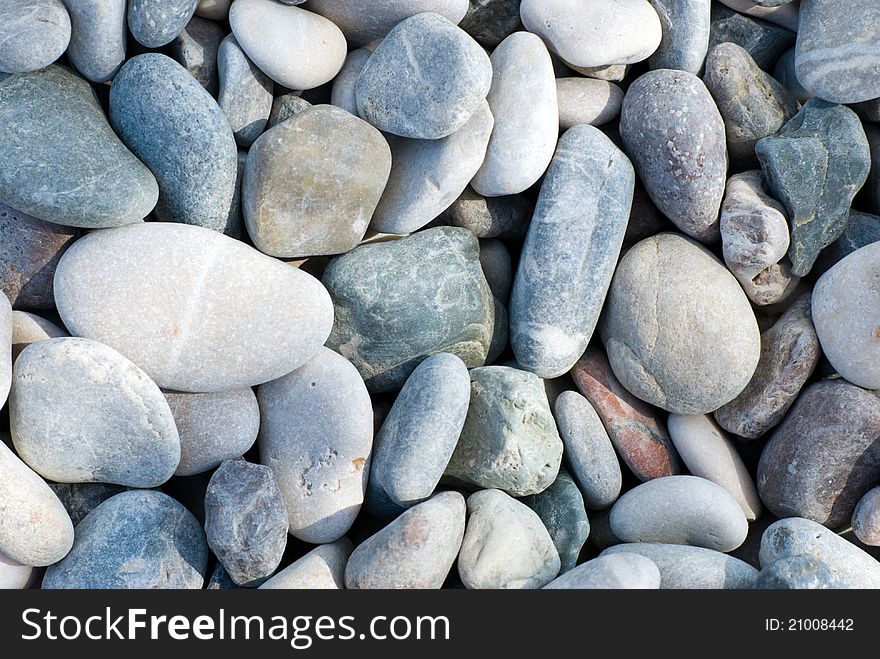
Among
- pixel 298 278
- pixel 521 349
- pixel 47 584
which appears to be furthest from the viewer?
pixel 521 349

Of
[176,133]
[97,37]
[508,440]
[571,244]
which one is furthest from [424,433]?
[97,37]

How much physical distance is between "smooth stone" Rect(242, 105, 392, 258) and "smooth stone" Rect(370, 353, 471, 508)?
39cm

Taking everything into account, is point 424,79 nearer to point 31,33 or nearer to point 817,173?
point 31,33

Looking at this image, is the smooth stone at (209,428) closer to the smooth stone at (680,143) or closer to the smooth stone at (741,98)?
the smooth stone at (680,143)

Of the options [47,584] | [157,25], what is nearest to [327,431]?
[47,584]

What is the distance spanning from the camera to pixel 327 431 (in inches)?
70.1

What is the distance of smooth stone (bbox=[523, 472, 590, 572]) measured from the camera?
1778 millimetres

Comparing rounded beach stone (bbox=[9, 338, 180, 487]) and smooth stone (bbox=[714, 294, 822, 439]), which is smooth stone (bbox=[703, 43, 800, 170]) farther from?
rounded beach stone (bbox=[9, 338, 180, 487])

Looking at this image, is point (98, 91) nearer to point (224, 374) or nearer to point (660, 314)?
point (224, 374)

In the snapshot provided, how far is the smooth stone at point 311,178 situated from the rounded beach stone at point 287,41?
10 centimetres

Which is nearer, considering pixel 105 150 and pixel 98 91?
pixel 105 150

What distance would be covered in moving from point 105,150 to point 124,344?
394 mm

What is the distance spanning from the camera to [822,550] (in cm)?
169

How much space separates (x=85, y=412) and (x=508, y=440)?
2.85ft
